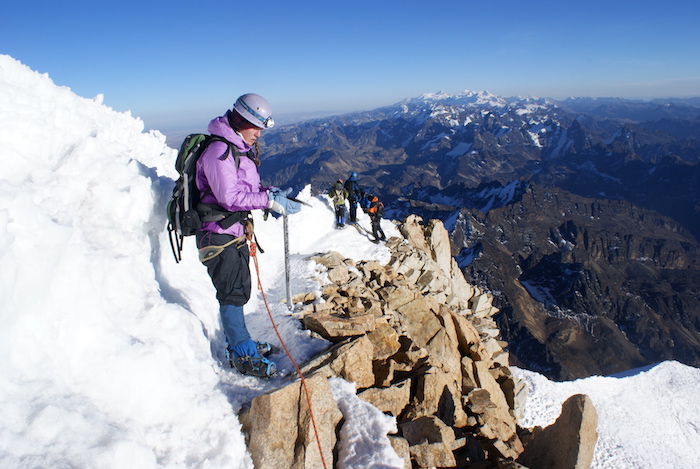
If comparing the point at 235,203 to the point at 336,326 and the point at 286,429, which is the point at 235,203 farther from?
the point at 336,326

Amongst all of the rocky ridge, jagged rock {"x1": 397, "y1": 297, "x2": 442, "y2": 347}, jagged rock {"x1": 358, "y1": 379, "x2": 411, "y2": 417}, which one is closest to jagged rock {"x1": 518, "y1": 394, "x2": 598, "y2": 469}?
the rocky ridge

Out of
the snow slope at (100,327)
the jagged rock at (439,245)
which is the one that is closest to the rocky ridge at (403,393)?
the snow slope at (100,327)

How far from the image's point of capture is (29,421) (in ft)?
10.8

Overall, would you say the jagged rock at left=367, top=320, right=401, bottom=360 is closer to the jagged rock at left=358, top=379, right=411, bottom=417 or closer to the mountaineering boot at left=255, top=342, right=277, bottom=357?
the jagged rock at left=358, top=379, right=411, bottom=417

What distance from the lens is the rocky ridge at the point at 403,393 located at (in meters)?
4.75

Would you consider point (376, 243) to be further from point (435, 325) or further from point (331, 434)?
point (331, 434)

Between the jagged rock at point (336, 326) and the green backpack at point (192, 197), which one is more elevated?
the green backpack at point (192, 197)

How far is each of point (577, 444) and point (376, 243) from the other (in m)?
13.4

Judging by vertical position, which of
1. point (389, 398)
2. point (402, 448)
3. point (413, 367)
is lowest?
point (413, 367)

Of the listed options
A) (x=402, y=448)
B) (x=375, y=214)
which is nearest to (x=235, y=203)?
(x=402, y=448)

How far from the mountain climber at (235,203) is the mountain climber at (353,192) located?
46.3 ft

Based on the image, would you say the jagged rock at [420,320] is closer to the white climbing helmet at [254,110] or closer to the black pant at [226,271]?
the black pant at [226,271]

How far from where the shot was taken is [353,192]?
798 inches

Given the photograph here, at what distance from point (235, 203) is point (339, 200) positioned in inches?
573
